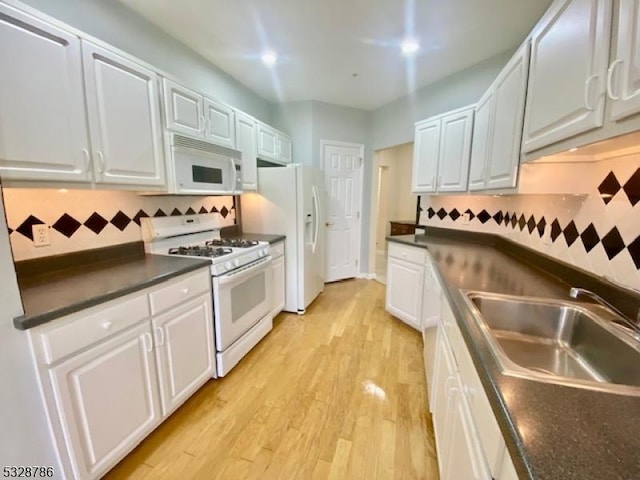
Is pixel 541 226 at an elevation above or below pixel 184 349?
above

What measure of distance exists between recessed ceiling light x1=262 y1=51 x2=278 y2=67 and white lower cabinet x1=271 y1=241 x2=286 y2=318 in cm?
176

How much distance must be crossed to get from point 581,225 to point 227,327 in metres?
2.25

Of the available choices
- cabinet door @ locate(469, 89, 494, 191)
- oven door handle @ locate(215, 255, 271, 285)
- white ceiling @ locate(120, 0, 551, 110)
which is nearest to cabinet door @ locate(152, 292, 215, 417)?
oven door handle @ locate(215, 255, 271, 285)

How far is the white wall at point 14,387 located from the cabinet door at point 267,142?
2278mm

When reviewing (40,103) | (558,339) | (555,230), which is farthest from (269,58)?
(558,339)

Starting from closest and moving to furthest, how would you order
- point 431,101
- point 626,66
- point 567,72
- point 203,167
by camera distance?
point 626,66, point 567,72, point 203,167, point 431,101

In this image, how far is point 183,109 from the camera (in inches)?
77.0

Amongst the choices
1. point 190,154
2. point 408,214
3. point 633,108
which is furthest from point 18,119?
point 408,214

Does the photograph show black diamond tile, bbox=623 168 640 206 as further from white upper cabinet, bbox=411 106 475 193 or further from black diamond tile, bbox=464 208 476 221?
black diamond tile, bbox=464 208 476 221

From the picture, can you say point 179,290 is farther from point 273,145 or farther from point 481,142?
point 481,142

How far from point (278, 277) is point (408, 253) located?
→ 1358 mm

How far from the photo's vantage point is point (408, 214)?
662cm

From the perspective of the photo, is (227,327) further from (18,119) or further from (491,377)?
(491,377)

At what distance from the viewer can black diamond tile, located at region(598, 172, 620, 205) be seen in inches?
46.9
